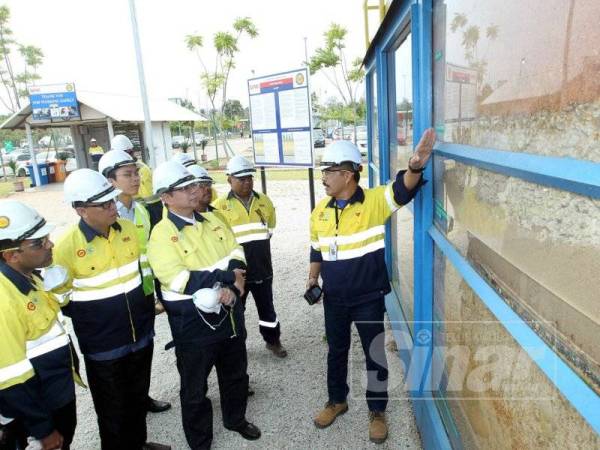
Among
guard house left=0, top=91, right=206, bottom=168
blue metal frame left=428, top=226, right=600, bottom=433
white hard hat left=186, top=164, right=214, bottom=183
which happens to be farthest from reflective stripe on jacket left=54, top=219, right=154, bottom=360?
guard house left=0, top=91, right=206, bottom=168

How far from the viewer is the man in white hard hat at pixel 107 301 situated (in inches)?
102

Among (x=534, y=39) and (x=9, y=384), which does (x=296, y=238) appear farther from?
(x=534, y=39)

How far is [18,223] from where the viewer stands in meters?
2.11

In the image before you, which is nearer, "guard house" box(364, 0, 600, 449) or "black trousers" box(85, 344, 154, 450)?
"guard house" box(364, 0, 600, 449)

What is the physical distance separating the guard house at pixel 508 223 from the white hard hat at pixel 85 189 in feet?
6.47

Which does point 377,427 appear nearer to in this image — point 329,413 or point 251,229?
point 329,413

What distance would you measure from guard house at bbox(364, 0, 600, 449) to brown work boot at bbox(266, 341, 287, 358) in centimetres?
152

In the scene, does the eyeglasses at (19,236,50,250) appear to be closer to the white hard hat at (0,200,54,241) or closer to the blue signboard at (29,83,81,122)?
the white hard hat at (0,200,54,241)

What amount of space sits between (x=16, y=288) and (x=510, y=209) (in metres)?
2.21

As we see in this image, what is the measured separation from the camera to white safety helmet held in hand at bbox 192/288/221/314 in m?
2.56

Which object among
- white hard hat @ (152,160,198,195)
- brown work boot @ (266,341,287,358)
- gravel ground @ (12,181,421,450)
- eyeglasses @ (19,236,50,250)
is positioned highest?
white hard hat @ (152,160,198,195)

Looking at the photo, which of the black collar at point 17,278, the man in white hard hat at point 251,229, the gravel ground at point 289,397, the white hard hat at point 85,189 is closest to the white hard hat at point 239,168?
the man in white hard hat at point 251,229

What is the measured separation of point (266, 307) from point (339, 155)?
188cm

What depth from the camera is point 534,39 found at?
4.19 ft
